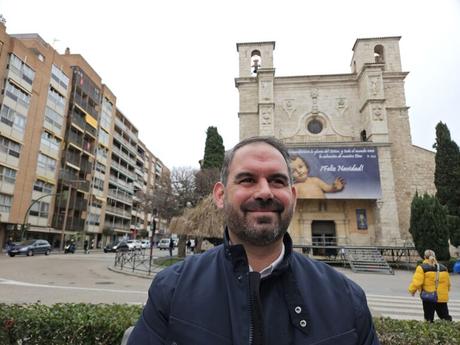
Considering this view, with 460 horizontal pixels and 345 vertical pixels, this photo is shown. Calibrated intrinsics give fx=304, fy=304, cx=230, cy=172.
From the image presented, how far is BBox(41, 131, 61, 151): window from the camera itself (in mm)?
36031

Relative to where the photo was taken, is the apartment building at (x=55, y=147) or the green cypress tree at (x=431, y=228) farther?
the apartment building at (x=55, y=147)

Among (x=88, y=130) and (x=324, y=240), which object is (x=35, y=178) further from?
(x=324, y=240)

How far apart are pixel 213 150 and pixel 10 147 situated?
2103cm

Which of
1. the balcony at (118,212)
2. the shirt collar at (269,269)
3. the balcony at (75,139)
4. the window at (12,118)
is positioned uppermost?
the balcony at (75,139)

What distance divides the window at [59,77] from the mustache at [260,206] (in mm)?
44267

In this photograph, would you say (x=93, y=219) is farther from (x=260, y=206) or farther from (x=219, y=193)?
(x=260, y=206)

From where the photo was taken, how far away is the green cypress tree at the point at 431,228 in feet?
69.3

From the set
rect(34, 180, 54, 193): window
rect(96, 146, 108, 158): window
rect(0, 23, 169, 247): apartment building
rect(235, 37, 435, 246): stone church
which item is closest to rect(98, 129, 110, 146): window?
rect(0, 23, 169, 247): apartment building

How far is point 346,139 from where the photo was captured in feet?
105

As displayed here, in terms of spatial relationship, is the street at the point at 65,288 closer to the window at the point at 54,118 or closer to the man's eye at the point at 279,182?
the man's eye at the point at 279,182

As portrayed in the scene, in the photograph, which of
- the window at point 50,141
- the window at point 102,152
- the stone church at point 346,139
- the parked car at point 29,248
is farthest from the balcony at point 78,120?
the stone church at point 346,139

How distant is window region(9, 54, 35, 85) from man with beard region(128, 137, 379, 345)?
38922 mm

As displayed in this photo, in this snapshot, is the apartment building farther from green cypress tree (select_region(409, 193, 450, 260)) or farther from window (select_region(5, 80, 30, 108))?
green cypress tree (select_region(409, 193, 450, 260))

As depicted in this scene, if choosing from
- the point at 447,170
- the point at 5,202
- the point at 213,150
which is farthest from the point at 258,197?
the point at 5,202
